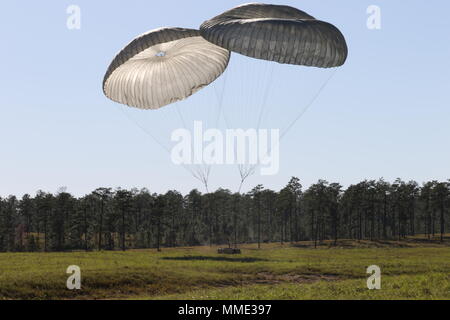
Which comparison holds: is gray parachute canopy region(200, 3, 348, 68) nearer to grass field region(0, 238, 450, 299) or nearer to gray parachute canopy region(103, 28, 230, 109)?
gray parachute canopy region(103, 28, 230, 109)

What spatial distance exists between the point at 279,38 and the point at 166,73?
366 inches

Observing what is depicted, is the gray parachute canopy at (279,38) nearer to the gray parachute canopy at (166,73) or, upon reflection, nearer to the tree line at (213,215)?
the gray parachute canopy at (166,73)

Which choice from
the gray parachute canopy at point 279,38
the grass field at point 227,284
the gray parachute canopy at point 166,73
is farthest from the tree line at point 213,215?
the gray parachute canopy at point 279,38

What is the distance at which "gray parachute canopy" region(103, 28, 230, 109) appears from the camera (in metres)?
27.4

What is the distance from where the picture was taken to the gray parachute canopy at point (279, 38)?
20.5 m

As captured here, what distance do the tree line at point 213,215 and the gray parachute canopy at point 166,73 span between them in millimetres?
59671

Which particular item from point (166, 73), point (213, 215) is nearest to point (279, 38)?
point (166, 73)

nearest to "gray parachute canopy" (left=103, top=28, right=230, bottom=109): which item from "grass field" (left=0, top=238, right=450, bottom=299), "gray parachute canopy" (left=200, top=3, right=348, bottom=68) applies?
"gray parachute canopy" (left=200, top=3, right=348, bottom=68)

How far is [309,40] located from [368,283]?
52.5ft

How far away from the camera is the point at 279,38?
20.5 metres
